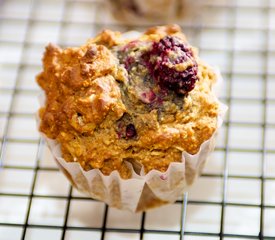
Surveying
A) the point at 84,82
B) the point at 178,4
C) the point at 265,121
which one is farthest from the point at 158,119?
the point at 178,4

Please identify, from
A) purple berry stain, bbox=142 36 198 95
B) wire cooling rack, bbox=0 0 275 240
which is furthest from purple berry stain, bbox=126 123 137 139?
wire cooling rack, bbox=0 0 275 240

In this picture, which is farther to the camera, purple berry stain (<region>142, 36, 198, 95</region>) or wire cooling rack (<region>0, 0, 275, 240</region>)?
wire cooling rack (<region>0, 0, 275, 240</region>)

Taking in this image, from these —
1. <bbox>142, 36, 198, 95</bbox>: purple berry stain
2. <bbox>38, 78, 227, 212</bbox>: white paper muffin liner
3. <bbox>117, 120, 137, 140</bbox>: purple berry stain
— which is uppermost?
<bbox>142, 36, 198, 95</bbox>: purple berry stain

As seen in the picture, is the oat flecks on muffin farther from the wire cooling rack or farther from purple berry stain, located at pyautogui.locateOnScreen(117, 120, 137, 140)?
the wire cooling rack

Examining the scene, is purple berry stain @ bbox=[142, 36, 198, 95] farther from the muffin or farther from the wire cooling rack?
the wire cooling rack

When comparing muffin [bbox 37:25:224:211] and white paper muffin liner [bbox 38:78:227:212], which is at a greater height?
muffin [bbox 37:25:224:211]

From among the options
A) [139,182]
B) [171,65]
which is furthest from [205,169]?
[171,65]

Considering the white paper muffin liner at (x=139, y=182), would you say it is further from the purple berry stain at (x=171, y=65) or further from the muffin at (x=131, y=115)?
the purple berry stain at (x=171, y=65)
